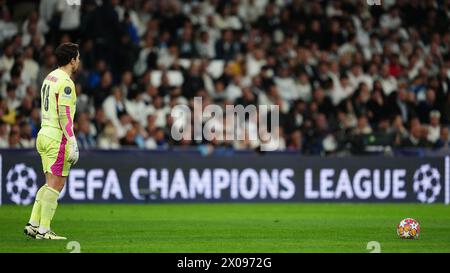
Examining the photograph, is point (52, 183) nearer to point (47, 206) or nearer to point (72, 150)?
point (47, 206)

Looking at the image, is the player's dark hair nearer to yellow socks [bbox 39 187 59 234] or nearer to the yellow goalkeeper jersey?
the yellow goalkeeper jersey

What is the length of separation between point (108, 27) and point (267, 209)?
6755mm

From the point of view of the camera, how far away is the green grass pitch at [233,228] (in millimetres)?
12945

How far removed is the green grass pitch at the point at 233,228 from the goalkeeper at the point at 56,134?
381 millimetres

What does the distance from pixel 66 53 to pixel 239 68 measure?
11958 mm

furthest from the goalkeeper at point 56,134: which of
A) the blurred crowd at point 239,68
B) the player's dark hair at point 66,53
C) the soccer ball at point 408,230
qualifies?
the blurred crowd at point 239,68

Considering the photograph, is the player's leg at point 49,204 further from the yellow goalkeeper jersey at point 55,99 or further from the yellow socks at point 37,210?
the yellow goalkeeper jersey at point 55,99

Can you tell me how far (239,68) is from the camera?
25.1 m

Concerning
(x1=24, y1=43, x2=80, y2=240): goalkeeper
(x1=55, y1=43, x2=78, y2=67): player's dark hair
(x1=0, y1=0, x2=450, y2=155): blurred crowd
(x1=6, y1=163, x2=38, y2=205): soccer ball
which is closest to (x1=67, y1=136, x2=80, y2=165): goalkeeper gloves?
(x1=24, y1=43, x2=80, y2=240): goalkeeper

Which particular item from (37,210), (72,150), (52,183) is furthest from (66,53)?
(37,210)

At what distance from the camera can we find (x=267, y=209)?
2070cm

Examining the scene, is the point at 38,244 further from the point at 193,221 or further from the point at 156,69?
the point at 156,69

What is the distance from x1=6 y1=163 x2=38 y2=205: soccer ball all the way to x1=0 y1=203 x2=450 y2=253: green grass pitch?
66cm
